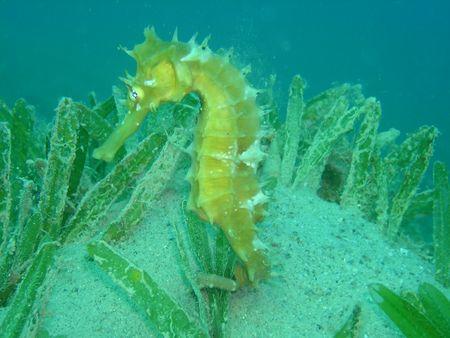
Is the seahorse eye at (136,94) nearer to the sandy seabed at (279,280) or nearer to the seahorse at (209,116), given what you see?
the seahorse at (209,116)

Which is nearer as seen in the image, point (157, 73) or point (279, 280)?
point (157, 73)

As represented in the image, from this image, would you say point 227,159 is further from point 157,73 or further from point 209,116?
point 157,73

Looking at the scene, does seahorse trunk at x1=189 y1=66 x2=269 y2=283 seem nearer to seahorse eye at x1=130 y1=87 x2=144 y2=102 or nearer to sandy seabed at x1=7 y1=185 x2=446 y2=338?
seahorse eye at x1=130 y1=87 x2=144 y2=102

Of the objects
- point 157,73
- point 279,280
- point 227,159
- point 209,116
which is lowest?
point 279,280

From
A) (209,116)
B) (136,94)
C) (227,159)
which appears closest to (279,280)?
(227,159)

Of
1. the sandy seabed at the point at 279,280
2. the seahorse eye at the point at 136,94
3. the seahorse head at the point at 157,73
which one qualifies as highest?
the seahorse head at the point at 157,73

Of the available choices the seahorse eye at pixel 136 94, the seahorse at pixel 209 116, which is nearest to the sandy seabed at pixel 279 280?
the seahorse at pixel 209 116

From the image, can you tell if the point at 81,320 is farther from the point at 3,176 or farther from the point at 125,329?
the point at 3,176
